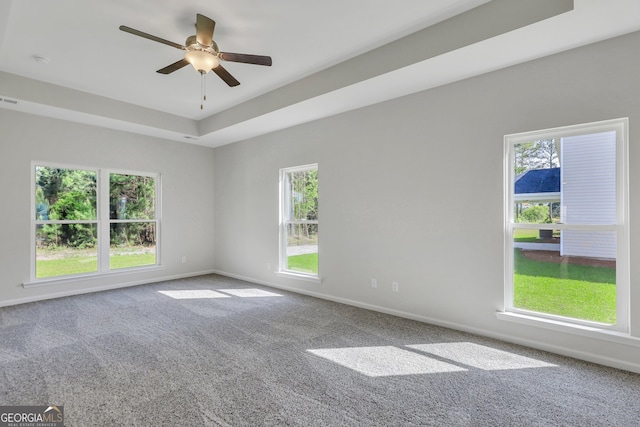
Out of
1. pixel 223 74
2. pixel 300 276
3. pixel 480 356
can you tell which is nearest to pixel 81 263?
pixel 300 276

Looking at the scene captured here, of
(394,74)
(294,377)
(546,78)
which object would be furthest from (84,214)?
(546,78)

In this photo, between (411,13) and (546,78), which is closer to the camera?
(411,13)

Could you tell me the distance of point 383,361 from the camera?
2648 millimetres

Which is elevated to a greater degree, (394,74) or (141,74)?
(141,74)

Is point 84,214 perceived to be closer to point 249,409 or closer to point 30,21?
point 30,21

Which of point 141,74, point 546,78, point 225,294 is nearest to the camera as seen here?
point 546,78

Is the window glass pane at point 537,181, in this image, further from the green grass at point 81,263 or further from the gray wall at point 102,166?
the green grass at point 81,263

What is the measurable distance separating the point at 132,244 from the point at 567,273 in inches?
244

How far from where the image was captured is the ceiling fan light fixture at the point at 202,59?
105 inches

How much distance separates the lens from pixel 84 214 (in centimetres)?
496

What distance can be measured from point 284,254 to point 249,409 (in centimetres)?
336

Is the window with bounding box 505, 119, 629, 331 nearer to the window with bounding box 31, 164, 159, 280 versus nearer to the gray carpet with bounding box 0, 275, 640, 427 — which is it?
the gray carpet with bounding box 0, 275, 640, 427

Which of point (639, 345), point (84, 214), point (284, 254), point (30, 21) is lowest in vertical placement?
point (639, 345)

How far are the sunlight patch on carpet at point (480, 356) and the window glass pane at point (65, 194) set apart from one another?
5.21m
